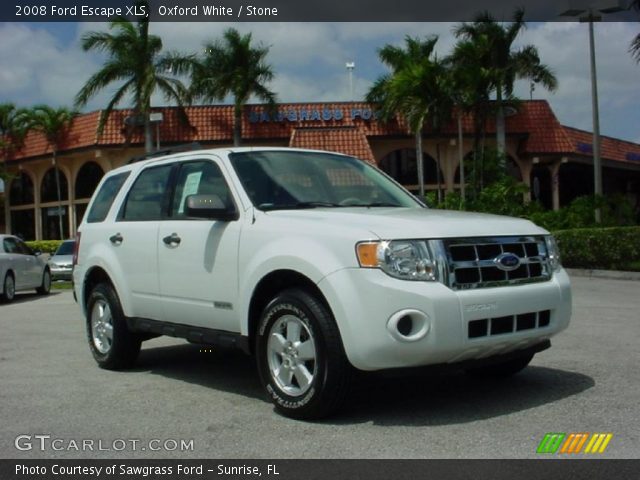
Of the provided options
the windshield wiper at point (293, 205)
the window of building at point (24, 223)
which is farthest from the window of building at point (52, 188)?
the windshield wiper at point (293, 205)

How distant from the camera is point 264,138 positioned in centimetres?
3688

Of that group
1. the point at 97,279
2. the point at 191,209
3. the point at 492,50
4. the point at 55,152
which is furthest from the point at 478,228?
the point at 55,152

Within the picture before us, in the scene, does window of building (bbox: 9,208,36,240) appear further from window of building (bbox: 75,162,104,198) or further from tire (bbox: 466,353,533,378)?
tire (bbox: 466,353,533,378)

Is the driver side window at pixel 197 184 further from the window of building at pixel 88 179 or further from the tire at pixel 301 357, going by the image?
the window of building at pixel 88 179

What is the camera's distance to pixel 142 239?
22.7 feet

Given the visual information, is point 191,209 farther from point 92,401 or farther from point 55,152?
point 55,152

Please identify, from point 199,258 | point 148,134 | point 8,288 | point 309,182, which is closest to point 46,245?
point 148,134

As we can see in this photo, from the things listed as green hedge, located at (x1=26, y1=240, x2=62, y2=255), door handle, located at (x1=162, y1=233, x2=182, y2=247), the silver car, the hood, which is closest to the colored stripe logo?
the hood

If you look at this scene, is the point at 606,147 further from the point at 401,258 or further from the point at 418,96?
the point at 401,258

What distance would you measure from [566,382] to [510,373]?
443mm

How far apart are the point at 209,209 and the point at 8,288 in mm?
12893

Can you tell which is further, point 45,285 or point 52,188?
point 52,188

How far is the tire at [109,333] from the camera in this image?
732 cm
